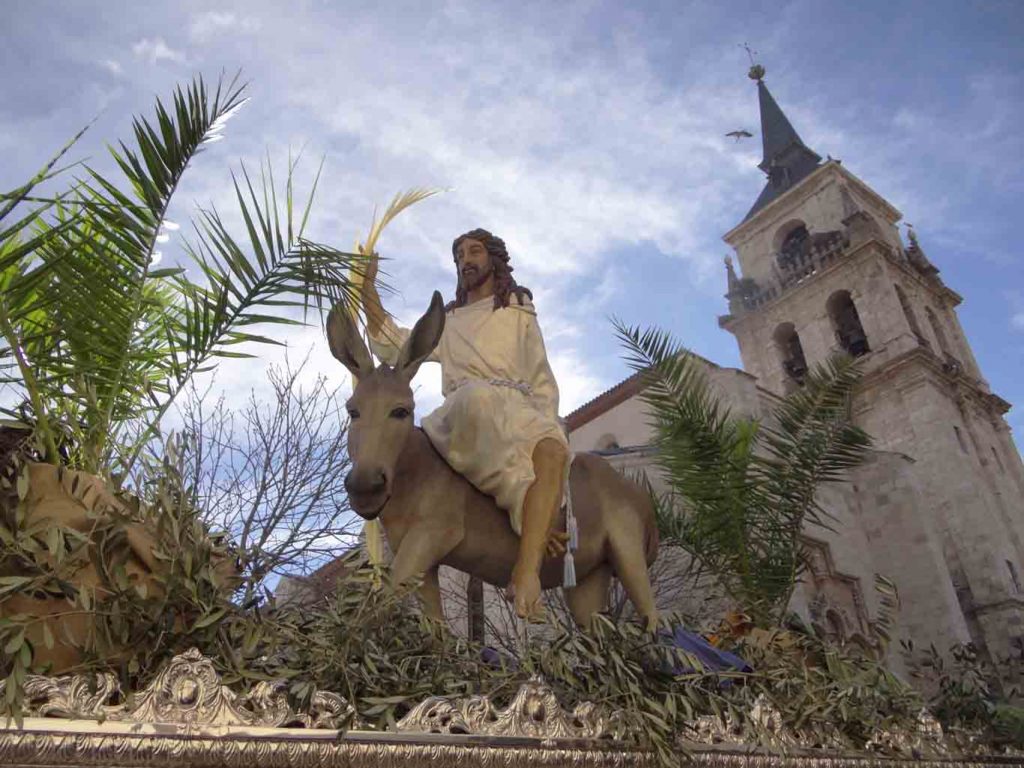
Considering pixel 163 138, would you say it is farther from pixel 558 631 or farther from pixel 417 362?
pixel 558 631

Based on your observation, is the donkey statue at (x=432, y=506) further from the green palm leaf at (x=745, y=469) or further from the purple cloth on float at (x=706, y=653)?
the green palm leaf at (x=745, y=469)

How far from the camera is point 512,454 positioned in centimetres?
331

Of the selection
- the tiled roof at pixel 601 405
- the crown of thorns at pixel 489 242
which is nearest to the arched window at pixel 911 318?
the tiled roof at pixel 601 405

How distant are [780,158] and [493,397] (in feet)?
A: 139

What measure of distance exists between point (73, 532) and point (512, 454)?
176 centimetres

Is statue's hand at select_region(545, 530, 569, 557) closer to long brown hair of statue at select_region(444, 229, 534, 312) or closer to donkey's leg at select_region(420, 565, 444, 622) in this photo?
donkey's leg at select_region(420, 565, 444, 622)

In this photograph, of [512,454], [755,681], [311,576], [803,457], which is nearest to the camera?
[755,681]

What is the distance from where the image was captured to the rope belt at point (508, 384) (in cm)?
356

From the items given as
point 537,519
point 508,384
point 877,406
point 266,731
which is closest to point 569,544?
point 537,519

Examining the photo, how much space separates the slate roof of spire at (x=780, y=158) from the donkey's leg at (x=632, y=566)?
125 feet

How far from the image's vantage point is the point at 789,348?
113ft

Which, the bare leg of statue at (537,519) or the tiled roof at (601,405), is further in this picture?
the tiled roof at (601,405)

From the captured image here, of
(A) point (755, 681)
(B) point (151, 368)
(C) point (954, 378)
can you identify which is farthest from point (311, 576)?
(C) point (954, 378)

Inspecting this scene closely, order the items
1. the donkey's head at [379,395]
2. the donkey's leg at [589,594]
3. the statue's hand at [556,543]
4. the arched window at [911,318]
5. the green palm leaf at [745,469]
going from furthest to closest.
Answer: the arched window at [911,318] < the green palm leaf at [745,469] < the donkey's leg at [589,594] < the statue's hand at [556,543] < the donkey's head at [379,395]
